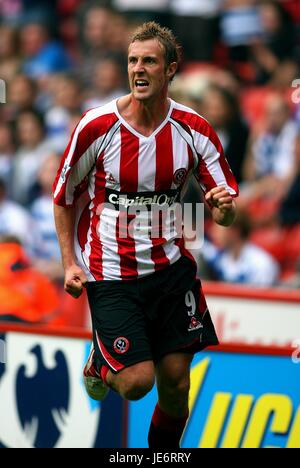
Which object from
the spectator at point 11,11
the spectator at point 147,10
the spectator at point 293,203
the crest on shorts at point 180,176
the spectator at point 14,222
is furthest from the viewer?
the spectator at point 11,11

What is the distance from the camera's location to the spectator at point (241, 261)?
970 cm

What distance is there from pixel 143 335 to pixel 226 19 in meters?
7.16

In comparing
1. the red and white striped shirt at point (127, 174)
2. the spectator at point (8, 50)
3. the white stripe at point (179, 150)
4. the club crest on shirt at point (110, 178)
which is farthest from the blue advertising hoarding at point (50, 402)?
the spectator at point (8, 50)

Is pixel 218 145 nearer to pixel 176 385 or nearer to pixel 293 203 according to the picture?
pixel 176 385

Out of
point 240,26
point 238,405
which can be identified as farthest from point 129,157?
point 240,26

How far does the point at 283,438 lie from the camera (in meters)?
6.50

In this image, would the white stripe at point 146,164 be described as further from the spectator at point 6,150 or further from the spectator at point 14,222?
the spectator at point 6,150

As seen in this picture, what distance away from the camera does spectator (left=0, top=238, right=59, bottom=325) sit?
8156mm

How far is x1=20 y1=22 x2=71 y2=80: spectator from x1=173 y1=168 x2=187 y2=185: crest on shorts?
828 centimetres

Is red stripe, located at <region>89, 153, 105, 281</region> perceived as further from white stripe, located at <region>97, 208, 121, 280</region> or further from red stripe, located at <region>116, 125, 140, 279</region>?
red stripe, located at <region>116, 125, 140, 279</region>

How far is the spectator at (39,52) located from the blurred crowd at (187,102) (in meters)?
0.01

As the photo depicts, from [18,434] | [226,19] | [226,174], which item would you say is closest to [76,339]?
[18,434]

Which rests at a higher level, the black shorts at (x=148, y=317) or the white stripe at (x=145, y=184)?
the white stripe at (x=145, y=184)

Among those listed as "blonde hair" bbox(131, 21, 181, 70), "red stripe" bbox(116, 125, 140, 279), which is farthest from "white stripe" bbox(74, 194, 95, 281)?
"blonde hair" bbox(131, 21, 181, 70)
